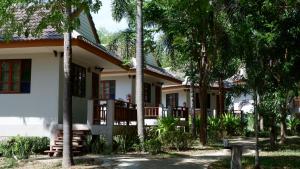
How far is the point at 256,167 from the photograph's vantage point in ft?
44.5

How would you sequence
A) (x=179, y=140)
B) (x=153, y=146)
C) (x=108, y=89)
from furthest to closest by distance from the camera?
(x=108, y=89), (x=179, y=140), (x=153, y=146)

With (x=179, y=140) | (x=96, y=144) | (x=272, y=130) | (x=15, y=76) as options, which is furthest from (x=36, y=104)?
(x=272, y=130)

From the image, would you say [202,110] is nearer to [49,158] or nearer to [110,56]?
[110,56]

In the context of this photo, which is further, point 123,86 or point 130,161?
point 123,86

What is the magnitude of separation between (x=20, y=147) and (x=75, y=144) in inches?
75.8

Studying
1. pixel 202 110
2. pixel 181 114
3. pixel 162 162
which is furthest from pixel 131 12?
pixel 162 162

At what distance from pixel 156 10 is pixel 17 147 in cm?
1041

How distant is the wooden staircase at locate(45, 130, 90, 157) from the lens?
56.3ft

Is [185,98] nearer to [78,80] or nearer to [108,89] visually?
[108,89]

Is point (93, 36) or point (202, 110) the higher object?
point (93, 36)

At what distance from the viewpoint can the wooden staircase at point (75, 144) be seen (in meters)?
17.2

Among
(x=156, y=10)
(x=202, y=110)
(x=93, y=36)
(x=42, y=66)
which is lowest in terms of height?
(x=202, y=110)

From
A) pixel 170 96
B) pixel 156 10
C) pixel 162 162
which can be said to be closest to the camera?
pixel 162 162

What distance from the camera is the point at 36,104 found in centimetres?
1877
